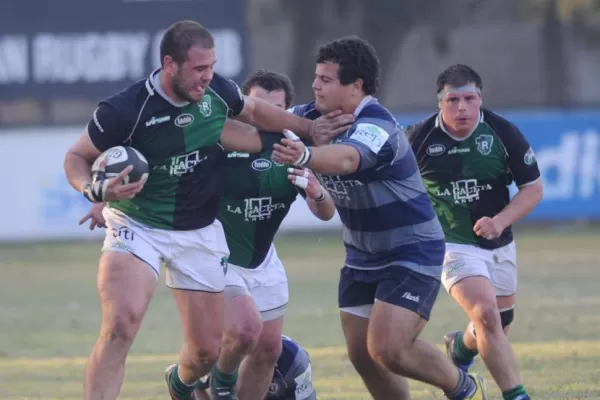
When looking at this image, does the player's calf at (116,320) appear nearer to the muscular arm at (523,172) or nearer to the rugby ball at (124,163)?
the rugby ball at (124,163)

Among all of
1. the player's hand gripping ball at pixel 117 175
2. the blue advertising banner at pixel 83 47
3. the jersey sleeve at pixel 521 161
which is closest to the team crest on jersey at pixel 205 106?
the player's hand gripping ball at pixel 117 175

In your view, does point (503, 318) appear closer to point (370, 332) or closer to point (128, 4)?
point (370, 332)

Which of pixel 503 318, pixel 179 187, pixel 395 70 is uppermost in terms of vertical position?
pixel 179 187

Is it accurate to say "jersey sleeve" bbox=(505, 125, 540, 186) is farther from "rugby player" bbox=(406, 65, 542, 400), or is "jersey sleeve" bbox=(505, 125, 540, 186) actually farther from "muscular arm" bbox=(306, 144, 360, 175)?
"muscular arm" bbox=(306, 144, 360, 175)

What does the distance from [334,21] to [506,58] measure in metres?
3.05

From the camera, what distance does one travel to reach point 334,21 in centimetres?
2188

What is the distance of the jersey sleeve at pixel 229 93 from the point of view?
6855 mm

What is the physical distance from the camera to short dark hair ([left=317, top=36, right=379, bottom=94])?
6.74 metres

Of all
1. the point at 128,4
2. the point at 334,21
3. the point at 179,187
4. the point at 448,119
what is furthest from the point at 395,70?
the point at 179,187

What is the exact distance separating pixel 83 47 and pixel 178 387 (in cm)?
1322

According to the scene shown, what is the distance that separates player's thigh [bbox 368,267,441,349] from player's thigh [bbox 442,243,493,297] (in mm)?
860

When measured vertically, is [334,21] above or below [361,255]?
below

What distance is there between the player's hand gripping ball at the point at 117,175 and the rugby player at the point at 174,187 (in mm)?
14

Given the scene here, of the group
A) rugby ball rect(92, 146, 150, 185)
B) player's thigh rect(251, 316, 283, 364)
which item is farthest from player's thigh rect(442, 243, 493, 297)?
rugby ball rect(92, 146, 150, 185)
